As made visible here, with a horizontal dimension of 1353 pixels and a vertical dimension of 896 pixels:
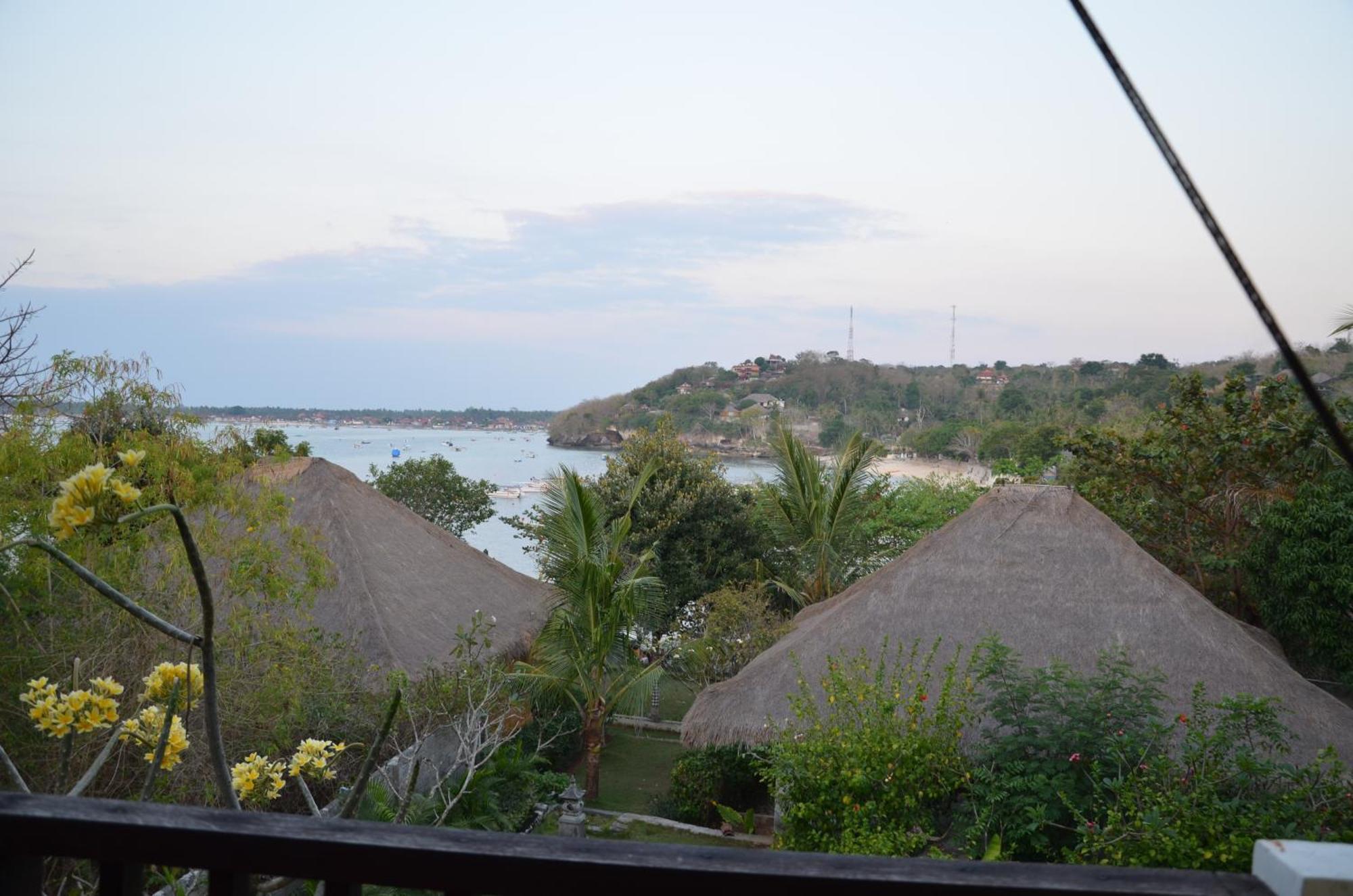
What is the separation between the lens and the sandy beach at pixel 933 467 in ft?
90.2

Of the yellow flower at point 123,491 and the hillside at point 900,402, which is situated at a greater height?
the hillside at point 900,402

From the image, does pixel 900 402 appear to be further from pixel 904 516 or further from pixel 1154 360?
pixel 904 516

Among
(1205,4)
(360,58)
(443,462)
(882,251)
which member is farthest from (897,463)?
(1205,4)

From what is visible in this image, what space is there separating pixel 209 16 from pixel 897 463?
26862mm

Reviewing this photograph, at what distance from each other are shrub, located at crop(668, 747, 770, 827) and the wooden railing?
9.55 metres

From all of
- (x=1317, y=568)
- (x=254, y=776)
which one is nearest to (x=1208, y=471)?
(x=1317, y=568)

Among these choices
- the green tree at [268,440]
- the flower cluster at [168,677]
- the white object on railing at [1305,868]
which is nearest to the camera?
the white object on railing at [1305,868]

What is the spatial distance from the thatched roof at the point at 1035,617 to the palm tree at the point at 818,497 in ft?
11.0

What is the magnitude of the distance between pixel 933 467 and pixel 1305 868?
29.7 metres

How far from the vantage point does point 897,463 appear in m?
31.9

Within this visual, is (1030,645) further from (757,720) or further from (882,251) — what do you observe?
(882,251)

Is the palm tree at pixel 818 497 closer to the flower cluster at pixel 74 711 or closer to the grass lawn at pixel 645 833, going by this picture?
the grass lawn at pixel 645 833

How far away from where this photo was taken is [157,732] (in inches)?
111

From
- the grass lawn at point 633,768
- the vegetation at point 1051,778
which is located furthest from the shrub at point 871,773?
the grass lawn at point 633,768
